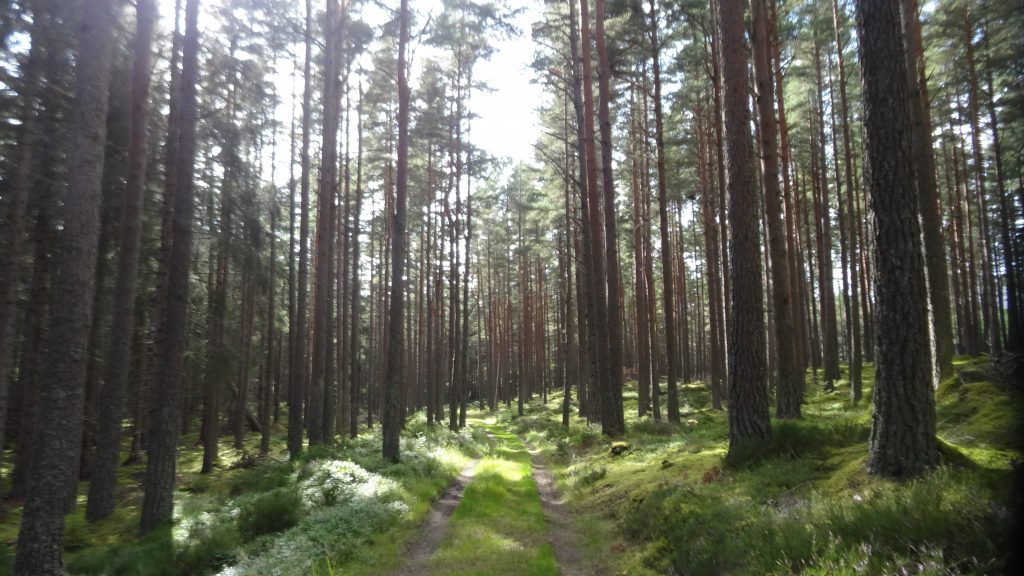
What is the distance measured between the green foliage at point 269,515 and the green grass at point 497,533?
2.61 metres

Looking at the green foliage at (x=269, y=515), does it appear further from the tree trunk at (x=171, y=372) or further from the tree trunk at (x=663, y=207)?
the tree trunk at (x=663, y=207)

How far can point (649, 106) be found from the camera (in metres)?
23.6

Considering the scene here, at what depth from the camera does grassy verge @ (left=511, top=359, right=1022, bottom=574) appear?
3779 millimetres

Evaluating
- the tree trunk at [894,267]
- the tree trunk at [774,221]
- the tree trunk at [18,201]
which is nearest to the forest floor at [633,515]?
the tree trunk at [894,267]

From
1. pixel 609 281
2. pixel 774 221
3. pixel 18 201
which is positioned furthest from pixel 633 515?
pixel 18 201

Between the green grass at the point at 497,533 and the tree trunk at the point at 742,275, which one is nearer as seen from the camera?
the green grass at the point at 497,533

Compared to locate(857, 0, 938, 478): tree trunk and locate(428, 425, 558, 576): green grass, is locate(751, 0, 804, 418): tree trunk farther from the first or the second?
locate(857, 0, 938, 478): tree trunk

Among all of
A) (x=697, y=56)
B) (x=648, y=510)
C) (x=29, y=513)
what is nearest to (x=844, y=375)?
(x=697, y=56)

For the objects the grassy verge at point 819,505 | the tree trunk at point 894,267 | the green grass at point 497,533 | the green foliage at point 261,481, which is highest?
the tree trunk at point 894,267

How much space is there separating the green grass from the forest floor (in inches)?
1.7

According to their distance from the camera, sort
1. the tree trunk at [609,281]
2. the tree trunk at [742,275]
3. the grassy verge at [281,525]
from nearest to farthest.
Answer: the grassy verge at [281,525] < the tree trunk at [742,275] < the tree trunk at [609,281]

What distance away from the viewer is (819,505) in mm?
5086

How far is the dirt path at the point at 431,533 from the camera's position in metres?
6.98

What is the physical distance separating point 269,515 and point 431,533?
2.65 meters
